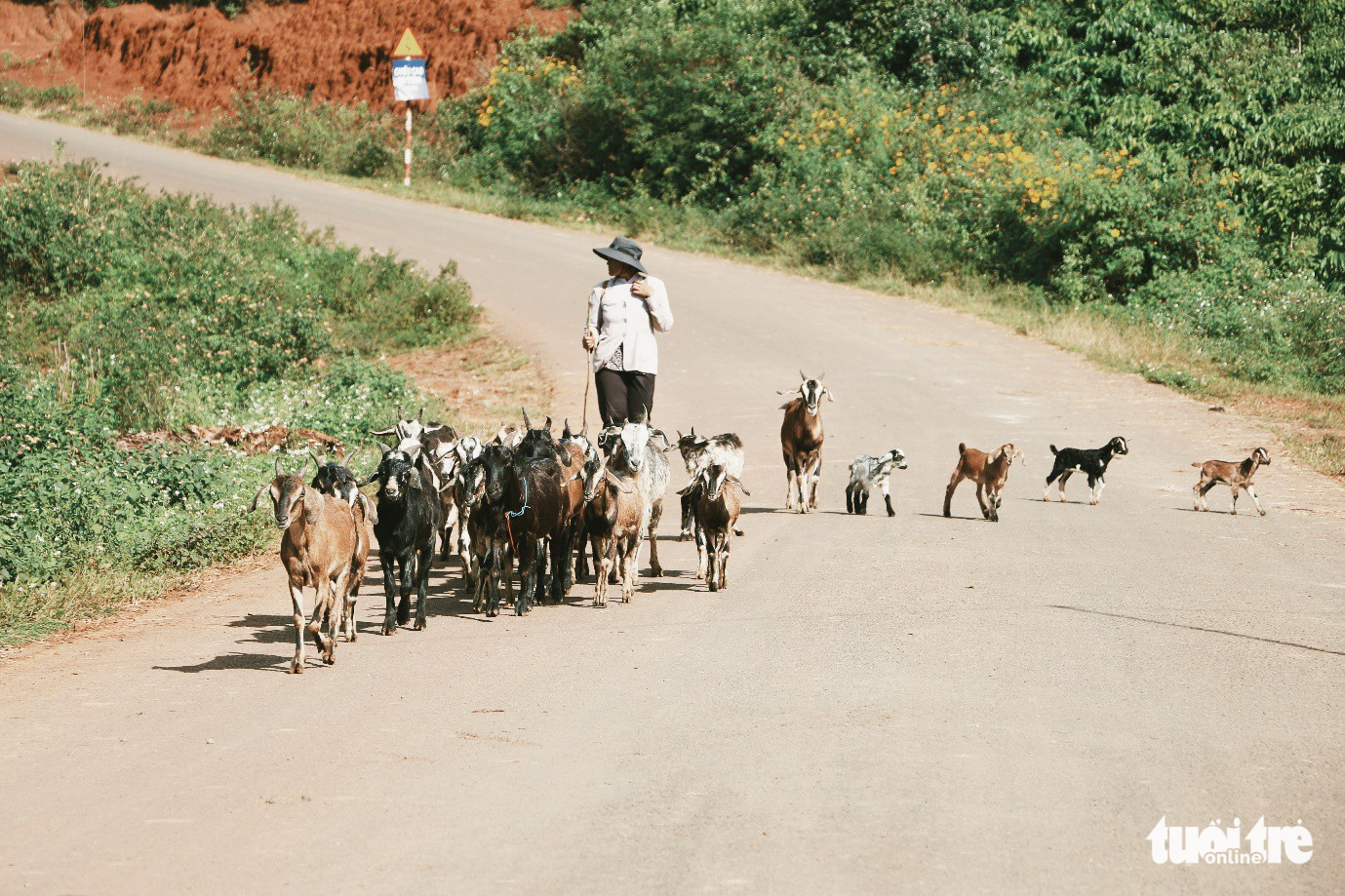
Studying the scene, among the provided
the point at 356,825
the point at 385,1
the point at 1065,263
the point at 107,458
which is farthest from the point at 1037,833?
the point at 385,1

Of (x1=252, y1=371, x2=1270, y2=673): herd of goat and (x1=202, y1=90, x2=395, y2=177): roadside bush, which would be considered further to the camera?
(x1=202, y1=90, x2=395, y2=177): roadside bush

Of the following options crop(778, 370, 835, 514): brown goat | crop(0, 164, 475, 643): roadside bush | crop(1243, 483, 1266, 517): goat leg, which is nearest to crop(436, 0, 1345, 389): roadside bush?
crop(1243, 483, 1266, 517): goat leg

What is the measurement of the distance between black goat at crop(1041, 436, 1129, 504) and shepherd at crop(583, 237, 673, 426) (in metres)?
4.29

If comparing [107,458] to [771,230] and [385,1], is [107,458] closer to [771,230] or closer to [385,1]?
[771,230]

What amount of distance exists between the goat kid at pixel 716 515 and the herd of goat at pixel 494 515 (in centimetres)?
1

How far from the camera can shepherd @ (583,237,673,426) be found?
11.6 meters

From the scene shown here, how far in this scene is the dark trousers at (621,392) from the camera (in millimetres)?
11773

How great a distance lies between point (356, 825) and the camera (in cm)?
572

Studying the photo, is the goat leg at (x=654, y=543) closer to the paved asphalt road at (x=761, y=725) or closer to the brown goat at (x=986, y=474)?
the paved asphalt road at (x=761, y=725)

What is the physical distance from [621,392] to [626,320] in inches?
23.4

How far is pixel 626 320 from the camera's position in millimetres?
11664

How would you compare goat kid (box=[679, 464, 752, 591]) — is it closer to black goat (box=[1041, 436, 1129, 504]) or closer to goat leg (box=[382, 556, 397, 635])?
goat leg (box=[382, 556, 397, 635])

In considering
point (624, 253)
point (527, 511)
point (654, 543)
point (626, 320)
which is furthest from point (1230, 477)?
point (527, 511)

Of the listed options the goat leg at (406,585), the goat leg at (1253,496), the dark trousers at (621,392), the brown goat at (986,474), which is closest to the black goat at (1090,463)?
the brown goat at (986,474)
